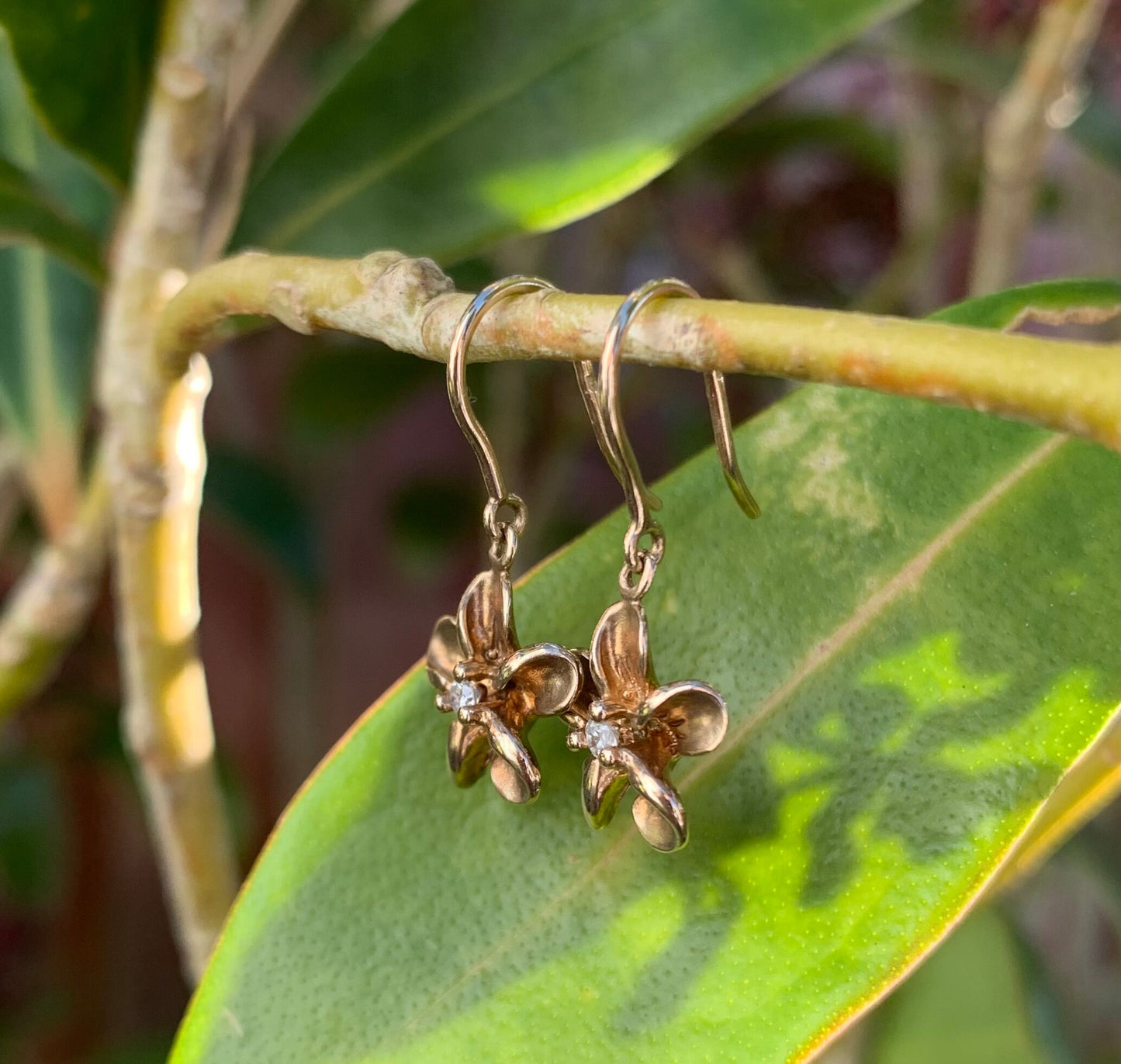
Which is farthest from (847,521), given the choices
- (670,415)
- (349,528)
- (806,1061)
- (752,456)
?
(349,528)

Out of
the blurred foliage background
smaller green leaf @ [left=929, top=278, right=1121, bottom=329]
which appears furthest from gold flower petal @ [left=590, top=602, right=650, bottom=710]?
the blurred foliage background

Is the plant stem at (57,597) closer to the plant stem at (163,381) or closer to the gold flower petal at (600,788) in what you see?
the plant stem at (163,381)

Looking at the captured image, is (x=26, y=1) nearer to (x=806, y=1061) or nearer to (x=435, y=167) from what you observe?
(x=435, y=167)

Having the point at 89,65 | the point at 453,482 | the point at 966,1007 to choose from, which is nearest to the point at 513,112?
the point at 89,65

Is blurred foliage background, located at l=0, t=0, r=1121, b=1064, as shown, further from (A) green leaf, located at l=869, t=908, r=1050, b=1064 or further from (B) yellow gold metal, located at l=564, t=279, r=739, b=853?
(B) yellow gold metal, located at l=564, t=279, r=739, b=853

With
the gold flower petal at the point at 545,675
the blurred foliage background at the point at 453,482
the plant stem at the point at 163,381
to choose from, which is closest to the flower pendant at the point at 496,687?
the gold flower petal at the point at 545,675
